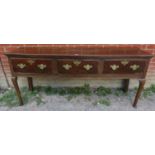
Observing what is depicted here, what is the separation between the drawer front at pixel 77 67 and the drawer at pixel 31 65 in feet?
0.43

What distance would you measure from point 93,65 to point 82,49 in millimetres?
393

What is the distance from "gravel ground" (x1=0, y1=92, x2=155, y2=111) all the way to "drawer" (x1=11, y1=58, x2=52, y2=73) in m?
0.53

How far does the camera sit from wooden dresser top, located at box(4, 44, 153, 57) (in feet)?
5.85

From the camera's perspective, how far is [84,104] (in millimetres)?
2174

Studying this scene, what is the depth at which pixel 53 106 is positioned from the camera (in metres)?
2.15

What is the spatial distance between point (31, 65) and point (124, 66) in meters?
1.00

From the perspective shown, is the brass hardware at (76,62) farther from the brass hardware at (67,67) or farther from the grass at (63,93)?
the grass at (63,93)

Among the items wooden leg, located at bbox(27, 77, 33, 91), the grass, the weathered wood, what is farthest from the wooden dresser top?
the grass

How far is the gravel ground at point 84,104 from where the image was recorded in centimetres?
209

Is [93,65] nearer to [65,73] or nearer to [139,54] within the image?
[65,73]

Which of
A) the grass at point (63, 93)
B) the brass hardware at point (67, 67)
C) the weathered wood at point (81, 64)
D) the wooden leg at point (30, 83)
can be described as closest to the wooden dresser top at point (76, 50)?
the weathered wood at point (81, 64)

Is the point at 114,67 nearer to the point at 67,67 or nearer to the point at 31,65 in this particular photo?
the point at 67,67
